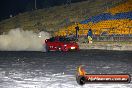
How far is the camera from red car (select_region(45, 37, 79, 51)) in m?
34.0

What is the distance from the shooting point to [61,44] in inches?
1351

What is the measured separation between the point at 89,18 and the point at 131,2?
6917 millimetres

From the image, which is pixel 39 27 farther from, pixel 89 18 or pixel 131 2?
pixel 131 2

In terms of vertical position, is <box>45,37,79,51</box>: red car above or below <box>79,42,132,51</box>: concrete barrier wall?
above

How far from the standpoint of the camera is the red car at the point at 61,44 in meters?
34.0

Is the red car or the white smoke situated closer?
the red car

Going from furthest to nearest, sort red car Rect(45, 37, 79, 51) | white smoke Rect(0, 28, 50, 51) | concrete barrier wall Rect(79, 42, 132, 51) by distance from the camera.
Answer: white smoke Rect(0, 28, 50, 51), concrete barrier wall Rect(79, 42, 132, 51), red car Rect(45, 37, 79, 51)

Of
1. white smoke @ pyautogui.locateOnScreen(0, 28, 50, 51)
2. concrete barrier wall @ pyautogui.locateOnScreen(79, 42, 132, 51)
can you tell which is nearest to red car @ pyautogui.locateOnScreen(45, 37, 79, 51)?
concrete barrier wall @ pyautogui.locateOnScreen(79, 42, 132, 51)

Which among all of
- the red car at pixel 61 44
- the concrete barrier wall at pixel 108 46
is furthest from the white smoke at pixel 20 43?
the concrete barrier wall at pixel 108 46

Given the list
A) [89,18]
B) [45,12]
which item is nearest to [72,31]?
[89,18]

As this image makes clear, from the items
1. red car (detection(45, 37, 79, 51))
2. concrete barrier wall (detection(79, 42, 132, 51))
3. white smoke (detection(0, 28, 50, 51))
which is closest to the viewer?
red car (detection(45, 37, 79, 51))

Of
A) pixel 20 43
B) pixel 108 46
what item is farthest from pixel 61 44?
pixel 20 43

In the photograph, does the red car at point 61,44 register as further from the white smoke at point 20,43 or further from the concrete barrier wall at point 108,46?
the white smoke at point 20,43

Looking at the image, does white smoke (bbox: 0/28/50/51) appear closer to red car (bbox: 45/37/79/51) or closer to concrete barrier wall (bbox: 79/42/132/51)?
red car (bbox: 45/37/79/51)
